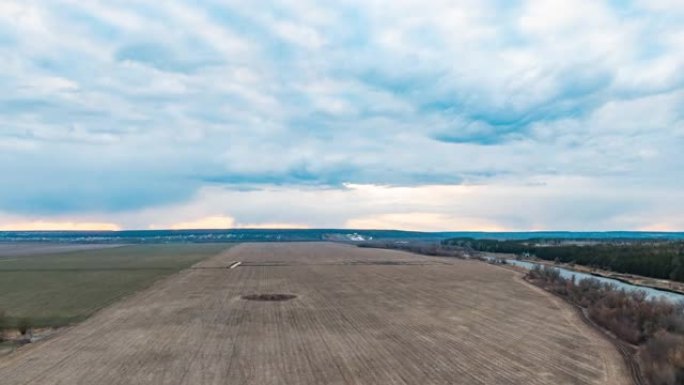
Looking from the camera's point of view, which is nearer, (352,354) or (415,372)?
(415,372)

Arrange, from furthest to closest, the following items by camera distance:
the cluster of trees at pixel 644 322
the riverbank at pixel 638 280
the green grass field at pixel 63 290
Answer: the riverbank at pixel 638 280, the green grass field at pixel 63 290, the cluster of trees at pixel 644 322

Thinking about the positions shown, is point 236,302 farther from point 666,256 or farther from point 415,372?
point 666,256

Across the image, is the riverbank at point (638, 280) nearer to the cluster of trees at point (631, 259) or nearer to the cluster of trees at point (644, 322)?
the cluster of trees at point (631, 259)

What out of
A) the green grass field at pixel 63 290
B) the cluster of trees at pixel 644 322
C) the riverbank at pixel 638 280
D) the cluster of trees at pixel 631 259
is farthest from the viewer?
the cluster of trees at pixel 631 259

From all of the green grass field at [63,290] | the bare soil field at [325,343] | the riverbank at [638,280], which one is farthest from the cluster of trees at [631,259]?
the green grass field at [63,290]

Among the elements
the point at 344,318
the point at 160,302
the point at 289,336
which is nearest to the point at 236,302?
the point at 160,302
